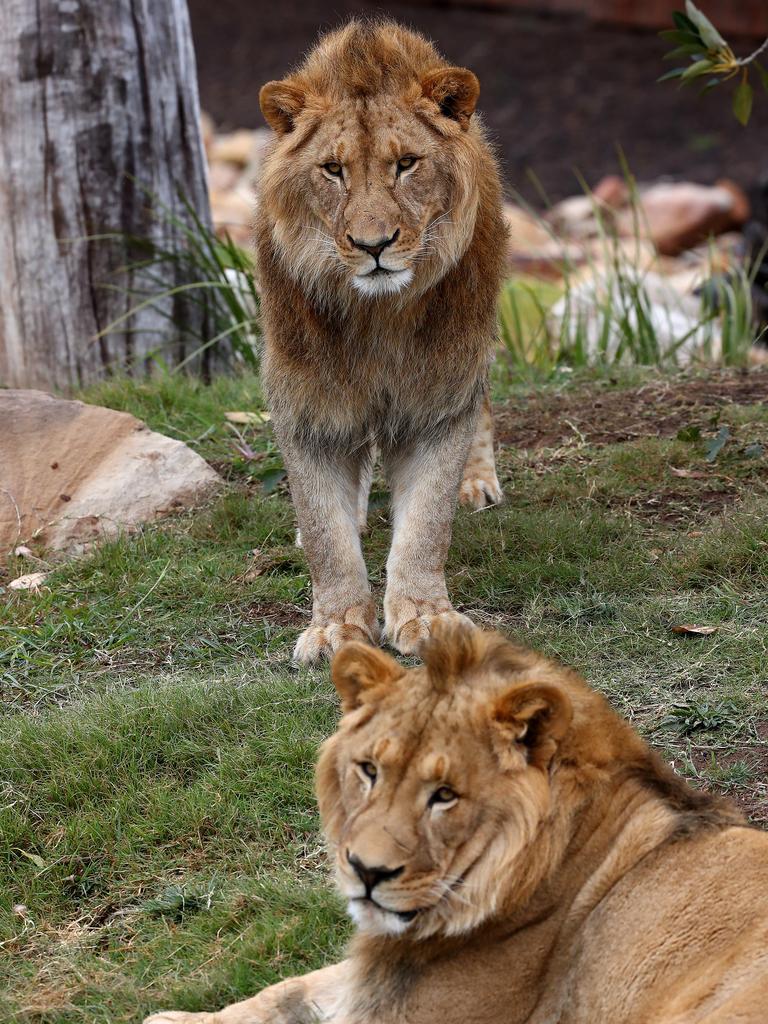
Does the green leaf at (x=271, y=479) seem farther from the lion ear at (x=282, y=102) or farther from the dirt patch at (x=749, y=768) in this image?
the dirt patch at (x=749, y=768)

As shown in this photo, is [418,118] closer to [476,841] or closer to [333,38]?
[333,38]

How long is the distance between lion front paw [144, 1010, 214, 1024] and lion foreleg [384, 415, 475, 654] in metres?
1.77

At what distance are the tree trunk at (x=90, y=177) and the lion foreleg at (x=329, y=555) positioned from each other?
106 inches

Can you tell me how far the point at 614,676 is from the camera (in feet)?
15.1

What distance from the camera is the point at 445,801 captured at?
2773 mm

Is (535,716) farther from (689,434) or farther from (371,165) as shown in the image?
(689,434)

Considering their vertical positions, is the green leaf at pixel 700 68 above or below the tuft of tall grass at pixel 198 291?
above

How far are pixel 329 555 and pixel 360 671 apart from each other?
6.42 ft

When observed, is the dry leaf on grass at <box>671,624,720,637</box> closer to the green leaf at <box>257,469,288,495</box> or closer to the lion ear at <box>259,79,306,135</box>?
the green leaf at <box>257,469,288,495</box>

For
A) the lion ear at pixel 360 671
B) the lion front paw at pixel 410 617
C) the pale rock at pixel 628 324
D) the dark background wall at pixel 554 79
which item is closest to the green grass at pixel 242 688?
the lion front paw at pixel 410 617

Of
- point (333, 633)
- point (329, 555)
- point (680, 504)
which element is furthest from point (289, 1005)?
point (680, 504)

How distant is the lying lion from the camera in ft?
8.99

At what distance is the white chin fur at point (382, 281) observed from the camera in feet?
15.1

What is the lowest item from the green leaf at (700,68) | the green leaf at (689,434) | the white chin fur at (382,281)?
the green leaf at (689,434)
